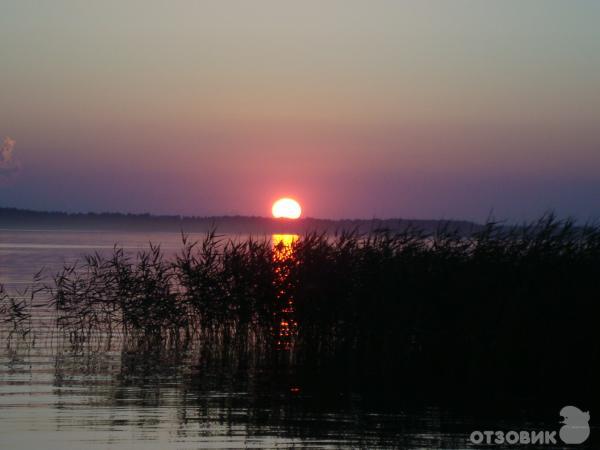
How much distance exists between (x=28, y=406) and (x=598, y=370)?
1075cm

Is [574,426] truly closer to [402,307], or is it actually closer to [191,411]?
[402,307]

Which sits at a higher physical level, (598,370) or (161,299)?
(161,299)

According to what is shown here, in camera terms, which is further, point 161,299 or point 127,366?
point 161,299

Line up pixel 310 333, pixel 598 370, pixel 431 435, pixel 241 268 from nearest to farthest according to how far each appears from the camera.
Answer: pixel 431 435 < pixel 598 370 < pixel 310 333 < pixel 241 268

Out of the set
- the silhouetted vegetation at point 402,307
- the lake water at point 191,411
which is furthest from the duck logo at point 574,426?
the silhouetted vegetation at point 402,307

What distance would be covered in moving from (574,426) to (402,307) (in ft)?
18.8

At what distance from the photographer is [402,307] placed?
68.4 feet

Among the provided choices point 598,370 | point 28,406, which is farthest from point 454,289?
point 28,406

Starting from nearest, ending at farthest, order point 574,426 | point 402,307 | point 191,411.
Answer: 1. point 574,426
2. point 191,411
3. point 402,307

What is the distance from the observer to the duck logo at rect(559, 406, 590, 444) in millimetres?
14953

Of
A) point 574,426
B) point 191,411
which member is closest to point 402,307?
point 574,426

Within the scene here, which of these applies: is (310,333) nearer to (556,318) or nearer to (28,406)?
(556,318)

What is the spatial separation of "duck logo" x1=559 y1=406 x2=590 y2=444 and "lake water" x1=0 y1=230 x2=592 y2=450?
1.52 feet

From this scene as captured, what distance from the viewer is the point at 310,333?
2234 centimetres
